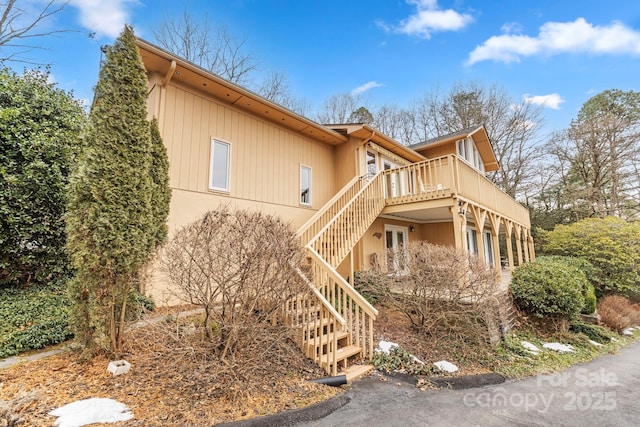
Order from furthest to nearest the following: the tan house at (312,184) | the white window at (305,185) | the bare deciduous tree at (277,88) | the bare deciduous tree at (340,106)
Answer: the bare deciduous tree at (340,106) → the bare deciduous tree at (277,88) → the white window at (305,185) → the tan house at (312,184)

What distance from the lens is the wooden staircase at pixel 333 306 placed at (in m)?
4.16

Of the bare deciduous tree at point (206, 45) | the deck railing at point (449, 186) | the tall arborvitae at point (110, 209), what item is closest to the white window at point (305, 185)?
the deck railing at point (449, 186)

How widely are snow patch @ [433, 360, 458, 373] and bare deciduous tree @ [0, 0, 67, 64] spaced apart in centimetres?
1313

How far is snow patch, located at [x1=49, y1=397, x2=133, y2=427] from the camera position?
251 cm

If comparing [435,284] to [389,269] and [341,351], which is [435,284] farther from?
[341,351]

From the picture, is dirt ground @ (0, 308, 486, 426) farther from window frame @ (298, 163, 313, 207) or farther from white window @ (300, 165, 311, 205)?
white window @ (300, 165, 311, 205)

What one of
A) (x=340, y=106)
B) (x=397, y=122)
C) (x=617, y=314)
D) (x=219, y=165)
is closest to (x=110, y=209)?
(x=219, y=165)

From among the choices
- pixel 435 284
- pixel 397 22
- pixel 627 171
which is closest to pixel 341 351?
pixel 435 284

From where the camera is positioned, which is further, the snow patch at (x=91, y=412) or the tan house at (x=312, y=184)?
the tan house at (x=312, y=184)

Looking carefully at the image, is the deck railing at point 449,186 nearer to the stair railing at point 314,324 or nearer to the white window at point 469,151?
the white window at point 469,151

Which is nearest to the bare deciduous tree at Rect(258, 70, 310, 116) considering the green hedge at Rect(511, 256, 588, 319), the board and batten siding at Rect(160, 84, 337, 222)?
the board and batten siding at Rect(160, 84, 337, 222)

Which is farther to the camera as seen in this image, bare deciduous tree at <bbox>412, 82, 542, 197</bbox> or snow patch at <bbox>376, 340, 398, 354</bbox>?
bare deciduous tree at <bbox>412, 82, 542, 197</bbox>

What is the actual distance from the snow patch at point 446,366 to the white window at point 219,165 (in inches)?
248

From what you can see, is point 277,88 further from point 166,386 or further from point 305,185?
point 166,386
